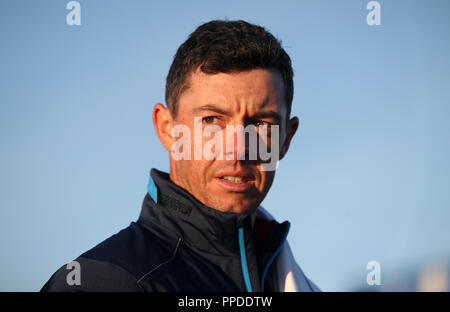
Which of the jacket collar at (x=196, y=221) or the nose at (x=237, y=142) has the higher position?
the nose at (x=237, y=142)

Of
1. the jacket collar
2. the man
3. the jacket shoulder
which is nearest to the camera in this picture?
the jacket shoulder

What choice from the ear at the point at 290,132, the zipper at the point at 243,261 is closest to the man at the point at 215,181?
the zipper at the point at 243,261

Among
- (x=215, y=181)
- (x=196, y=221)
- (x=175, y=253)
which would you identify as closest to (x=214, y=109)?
(x=215, y=181)

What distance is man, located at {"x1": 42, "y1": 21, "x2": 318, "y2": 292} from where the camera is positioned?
3400 mm

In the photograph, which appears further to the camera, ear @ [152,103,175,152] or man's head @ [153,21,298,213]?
ear @ [152,103,175,152]

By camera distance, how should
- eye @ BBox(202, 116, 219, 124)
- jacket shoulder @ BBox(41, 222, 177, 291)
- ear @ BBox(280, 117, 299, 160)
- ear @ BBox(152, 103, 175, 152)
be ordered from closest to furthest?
jacket shoulder @ BBox(41, 222, 177, 291)
eye @ BBox(202, 116, 219, 124)
ear @ BBox(152, 103, 175, 152)
ear @ BBox(280, 117, 299, 160)

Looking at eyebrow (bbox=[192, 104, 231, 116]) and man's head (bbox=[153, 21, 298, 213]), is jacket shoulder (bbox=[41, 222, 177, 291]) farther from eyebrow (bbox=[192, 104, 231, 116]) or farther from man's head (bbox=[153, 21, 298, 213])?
eyebrow (bbox=[192, 104, 231, 116])

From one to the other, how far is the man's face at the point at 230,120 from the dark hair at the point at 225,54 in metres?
0.07

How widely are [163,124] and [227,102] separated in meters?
0.87

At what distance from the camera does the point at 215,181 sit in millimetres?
3836

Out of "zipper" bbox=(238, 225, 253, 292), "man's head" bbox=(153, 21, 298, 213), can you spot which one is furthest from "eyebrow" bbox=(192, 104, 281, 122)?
"zipper" bbox=(238, 225, 253, 292)

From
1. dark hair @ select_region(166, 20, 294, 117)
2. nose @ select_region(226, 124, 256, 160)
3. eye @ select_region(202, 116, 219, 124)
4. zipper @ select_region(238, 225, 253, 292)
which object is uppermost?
dark hair @ select_region(166, 20, 294, 117)

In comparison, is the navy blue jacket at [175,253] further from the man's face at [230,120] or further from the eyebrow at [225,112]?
the eyebrow at [225,112]

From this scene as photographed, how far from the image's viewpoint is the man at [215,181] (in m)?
3.40
